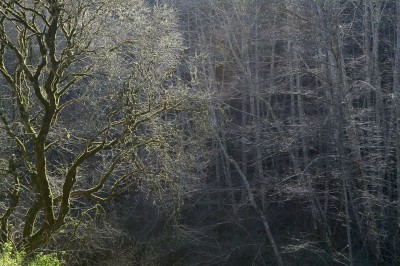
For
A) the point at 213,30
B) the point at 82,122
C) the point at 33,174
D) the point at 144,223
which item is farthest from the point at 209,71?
the point at 33,174

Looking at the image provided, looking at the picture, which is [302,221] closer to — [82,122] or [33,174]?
[82,122]

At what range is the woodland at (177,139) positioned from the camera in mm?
8609

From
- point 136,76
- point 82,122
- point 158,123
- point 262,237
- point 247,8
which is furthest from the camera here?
point 247,8

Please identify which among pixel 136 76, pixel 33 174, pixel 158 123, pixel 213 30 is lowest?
pixel 33 174

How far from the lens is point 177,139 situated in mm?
9164

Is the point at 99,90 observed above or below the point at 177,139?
above

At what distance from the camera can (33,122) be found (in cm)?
959

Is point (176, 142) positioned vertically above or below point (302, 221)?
above

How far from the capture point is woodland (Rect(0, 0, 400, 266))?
28.2ft

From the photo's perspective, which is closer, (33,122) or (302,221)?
(33,122)

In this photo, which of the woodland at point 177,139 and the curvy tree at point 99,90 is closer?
the curvy tree at point 99,90

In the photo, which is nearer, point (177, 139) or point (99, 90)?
point (99, 90)

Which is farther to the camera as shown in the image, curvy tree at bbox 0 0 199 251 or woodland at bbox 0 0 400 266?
woodland at bbox 0 0 400 266

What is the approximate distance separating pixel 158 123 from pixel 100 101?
111 cm
